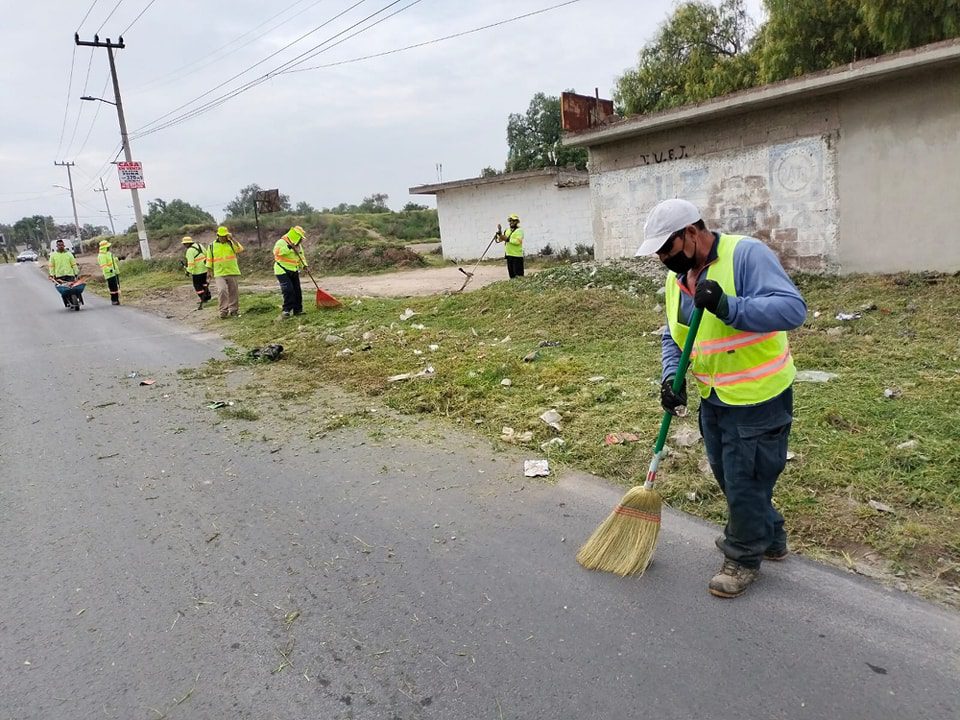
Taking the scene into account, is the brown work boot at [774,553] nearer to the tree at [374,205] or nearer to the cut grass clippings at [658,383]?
the cut grass clippings at [658,383]

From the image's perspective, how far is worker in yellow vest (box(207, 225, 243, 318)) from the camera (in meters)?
11.9

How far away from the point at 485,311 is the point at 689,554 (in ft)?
22.2

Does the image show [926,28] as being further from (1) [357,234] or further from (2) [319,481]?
(1) [357,234]

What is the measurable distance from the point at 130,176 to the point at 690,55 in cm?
2195

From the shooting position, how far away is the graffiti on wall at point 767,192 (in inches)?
357

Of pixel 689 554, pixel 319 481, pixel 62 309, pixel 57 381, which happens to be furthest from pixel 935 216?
pixel 62 309

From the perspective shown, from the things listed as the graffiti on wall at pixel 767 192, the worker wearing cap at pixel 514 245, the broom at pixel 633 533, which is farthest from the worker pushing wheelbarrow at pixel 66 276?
the broom at pixel 633 533

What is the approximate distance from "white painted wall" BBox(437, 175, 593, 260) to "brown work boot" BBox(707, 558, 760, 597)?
17.8 m

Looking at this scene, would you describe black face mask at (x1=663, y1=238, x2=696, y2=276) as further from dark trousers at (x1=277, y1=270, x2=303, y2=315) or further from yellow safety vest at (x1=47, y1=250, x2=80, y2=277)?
yellow safety vest at (x1=47, y1=250, x2=80, y2=277)

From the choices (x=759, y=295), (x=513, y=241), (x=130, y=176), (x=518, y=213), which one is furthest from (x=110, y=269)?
(x=759, y=295)

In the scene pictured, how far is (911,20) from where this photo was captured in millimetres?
13227

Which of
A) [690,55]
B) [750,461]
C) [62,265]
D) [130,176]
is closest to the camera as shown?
[750,461]

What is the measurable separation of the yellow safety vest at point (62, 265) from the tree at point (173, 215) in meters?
34.2

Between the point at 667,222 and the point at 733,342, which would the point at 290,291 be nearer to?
the point at 667,222
